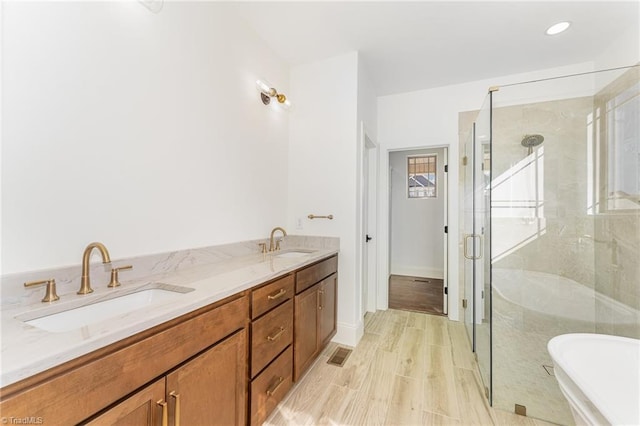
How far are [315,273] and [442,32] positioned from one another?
92.0 inches

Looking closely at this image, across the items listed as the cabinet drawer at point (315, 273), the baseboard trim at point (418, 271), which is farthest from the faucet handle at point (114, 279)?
the baseboard trim at point (418, 271)

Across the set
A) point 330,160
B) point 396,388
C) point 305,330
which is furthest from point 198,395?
point 330,160

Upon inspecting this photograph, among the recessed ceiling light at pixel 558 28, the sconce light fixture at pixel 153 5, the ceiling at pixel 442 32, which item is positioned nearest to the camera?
the sconce light fixture at pixel 153 5

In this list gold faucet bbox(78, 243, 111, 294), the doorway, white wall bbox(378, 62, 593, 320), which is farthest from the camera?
the doorway

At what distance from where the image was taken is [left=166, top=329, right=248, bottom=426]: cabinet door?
37.0 inches

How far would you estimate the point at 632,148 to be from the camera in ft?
6.52

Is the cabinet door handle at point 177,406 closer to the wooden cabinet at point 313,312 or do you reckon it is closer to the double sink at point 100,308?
the double sink at point 100,308

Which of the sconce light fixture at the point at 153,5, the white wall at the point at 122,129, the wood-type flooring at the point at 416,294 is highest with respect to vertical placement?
the sconce light fixture at the point at 153,5

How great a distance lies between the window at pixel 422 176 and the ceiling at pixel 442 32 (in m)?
2.07

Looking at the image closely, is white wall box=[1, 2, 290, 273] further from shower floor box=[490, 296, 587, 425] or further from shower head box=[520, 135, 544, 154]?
shower head box=[520, 135, 544, 154]

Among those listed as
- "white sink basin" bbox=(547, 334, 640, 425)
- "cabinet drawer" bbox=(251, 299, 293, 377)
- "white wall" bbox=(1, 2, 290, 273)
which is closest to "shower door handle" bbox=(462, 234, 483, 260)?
"white sink basin" bbox=(547, 334, 640, 425)

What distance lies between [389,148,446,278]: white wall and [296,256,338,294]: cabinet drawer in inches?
115

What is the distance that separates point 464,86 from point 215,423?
3830 mm

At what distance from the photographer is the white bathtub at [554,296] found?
6.94ft
